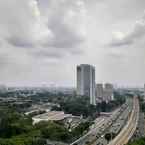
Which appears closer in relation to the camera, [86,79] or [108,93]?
[86,79]

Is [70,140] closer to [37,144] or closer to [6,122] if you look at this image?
[37,144]

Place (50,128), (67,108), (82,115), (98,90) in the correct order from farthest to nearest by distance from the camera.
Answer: (98,90) → (67,108) → (82,115) → (50,128)

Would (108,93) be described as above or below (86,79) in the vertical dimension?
below

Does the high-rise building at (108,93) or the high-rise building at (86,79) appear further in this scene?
the high-rise building at (108,93)

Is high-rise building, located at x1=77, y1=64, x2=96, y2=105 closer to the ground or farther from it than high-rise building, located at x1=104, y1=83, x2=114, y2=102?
farther from it

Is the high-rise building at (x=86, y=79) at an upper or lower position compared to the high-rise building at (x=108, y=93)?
upper

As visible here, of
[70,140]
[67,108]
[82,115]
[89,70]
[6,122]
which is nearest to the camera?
[70,140]

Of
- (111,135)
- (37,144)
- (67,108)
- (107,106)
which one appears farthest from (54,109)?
(37,144)

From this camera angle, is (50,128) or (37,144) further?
(50,128)
